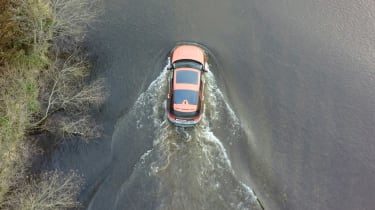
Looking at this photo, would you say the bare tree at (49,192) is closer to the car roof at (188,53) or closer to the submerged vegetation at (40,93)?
the submerged vegetation at (40,93)

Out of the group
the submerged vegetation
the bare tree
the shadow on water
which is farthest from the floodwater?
the submerged vegetation

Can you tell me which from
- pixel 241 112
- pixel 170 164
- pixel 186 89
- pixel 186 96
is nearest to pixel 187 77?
pixel 186 89

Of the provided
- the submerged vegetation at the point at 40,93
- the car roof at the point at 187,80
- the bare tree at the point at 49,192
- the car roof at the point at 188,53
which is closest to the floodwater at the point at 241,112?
the bare tree at the point at 49,192

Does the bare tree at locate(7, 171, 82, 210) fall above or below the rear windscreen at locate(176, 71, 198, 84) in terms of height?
below

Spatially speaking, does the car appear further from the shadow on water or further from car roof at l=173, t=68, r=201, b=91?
the shadow on water

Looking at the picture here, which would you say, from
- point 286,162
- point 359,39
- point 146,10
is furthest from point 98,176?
point 359,39

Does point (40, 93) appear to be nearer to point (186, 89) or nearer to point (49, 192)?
point (49, 192)
